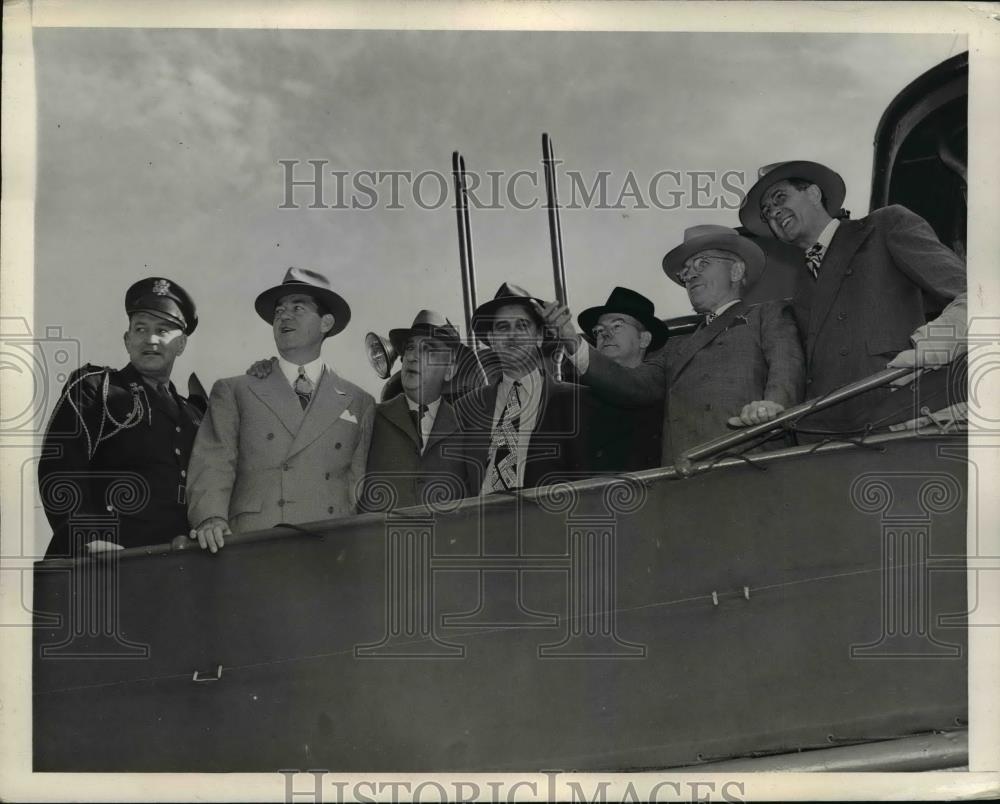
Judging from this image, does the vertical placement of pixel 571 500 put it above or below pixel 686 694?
above

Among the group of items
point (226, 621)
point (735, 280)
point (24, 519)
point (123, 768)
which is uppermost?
point (735, 280)

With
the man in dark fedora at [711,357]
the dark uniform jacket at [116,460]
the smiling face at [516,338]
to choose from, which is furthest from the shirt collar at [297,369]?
the man in dark fedora at [711,357]

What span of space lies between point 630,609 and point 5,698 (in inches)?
96.2

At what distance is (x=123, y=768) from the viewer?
17.9 feet

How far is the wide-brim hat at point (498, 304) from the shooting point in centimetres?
587

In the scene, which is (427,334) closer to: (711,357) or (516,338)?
(516,338)

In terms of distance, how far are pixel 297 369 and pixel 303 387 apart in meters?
0.08

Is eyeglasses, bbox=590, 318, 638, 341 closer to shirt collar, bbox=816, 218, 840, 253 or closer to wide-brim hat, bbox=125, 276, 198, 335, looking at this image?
shirt collar, bbox=816, 218, 840, 253

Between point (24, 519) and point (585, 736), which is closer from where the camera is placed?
point (585, 736)

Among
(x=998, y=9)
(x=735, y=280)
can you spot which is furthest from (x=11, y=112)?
(x=998, y=9)

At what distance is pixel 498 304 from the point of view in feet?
19.3

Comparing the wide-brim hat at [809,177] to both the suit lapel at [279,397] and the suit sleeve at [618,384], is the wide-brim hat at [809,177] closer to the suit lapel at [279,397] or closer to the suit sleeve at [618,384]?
the suit sleeve at [618,384]

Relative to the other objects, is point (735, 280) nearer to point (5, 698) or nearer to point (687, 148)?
point (687, 148)

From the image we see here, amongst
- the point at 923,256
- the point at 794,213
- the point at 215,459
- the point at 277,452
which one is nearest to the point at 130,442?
the point at 215,459
